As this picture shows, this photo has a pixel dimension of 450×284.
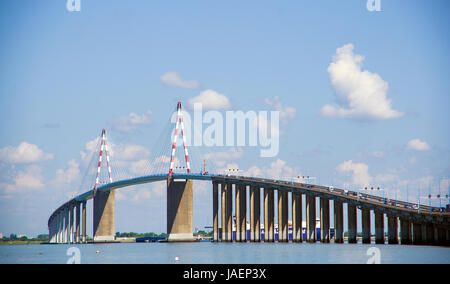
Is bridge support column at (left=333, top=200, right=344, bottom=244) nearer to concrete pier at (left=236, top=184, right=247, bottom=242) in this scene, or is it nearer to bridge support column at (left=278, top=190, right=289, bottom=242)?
bridge support column at (left=278, top=190, right=289, bottom=242)

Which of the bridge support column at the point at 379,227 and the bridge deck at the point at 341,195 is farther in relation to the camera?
the bridge support column at the point at 379,227

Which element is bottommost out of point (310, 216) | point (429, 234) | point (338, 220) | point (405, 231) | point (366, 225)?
point (429, 234)

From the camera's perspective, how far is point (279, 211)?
13225cm

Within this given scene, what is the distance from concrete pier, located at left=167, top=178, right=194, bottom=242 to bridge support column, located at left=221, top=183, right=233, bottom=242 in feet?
27.3

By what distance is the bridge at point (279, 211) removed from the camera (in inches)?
3846

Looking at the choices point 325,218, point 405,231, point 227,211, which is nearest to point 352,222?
point 325,218

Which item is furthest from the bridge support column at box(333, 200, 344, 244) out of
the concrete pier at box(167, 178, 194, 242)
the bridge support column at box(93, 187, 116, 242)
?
the bridge support column at box(93, 187, 116, 242)

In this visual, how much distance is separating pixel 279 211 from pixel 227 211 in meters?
18.9

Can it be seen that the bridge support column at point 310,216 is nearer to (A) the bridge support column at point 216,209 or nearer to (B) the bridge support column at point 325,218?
(B) the bridge support column at point 325,218

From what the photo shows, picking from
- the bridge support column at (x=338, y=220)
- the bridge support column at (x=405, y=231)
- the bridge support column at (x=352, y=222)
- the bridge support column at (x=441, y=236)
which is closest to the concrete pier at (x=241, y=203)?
the bridge support column at (x=338, y=220)

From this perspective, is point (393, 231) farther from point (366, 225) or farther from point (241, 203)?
point (241, 203)
